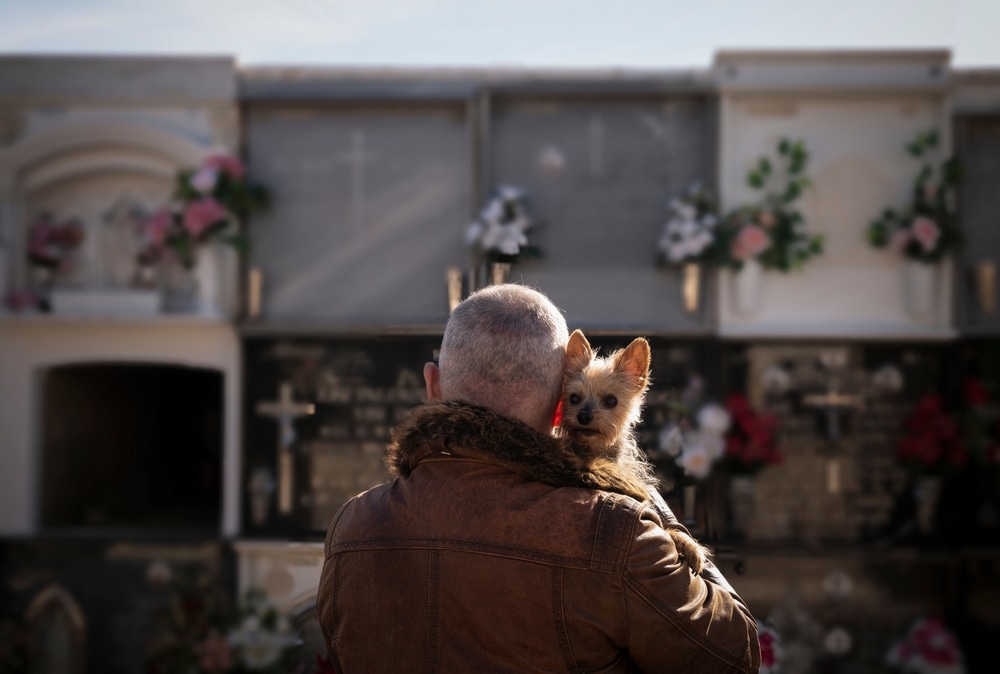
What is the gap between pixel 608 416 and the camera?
72.2 inches

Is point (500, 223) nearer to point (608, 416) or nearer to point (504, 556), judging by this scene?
point (608, 416)

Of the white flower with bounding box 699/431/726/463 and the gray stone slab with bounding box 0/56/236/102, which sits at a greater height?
the gray stone slab with bounding box 0/56/236/102

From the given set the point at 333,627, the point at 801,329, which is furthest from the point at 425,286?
the point at 333,627

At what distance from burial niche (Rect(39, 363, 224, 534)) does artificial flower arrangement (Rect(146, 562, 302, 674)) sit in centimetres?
47

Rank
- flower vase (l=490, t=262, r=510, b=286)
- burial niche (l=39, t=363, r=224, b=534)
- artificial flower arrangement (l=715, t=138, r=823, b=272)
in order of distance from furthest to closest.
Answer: burial niche (l=39, t=363, r=224, b=534), artificial flower arrangement (l=715, t=138, r=823, b=272), flower vase (l=490, t=262, r=510, b=286)

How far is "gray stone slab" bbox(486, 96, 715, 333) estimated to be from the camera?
6547 mm

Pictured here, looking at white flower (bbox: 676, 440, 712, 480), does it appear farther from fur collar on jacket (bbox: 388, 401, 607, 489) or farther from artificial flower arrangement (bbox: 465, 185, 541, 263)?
fur collar on jacket (bbox: 388, 401, 607, 489)

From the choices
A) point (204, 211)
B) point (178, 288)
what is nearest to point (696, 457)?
point (204, 211)

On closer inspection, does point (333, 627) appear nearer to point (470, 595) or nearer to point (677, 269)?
point (470, 595)

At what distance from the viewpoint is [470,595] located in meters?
1.63

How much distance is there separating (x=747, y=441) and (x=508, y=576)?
→ 16.3 feet

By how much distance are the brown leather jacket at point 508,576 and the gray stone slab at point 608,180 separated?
486cm

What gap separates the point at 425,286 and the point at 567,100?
178 cm

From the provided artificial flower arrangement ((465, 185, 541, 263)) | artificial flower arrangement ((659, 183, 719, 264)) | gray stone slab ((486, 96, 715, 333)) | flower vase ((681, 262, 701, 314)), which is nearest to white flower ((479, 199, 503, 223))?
artificial flower arrangement ((465, 185, 541, 263))
